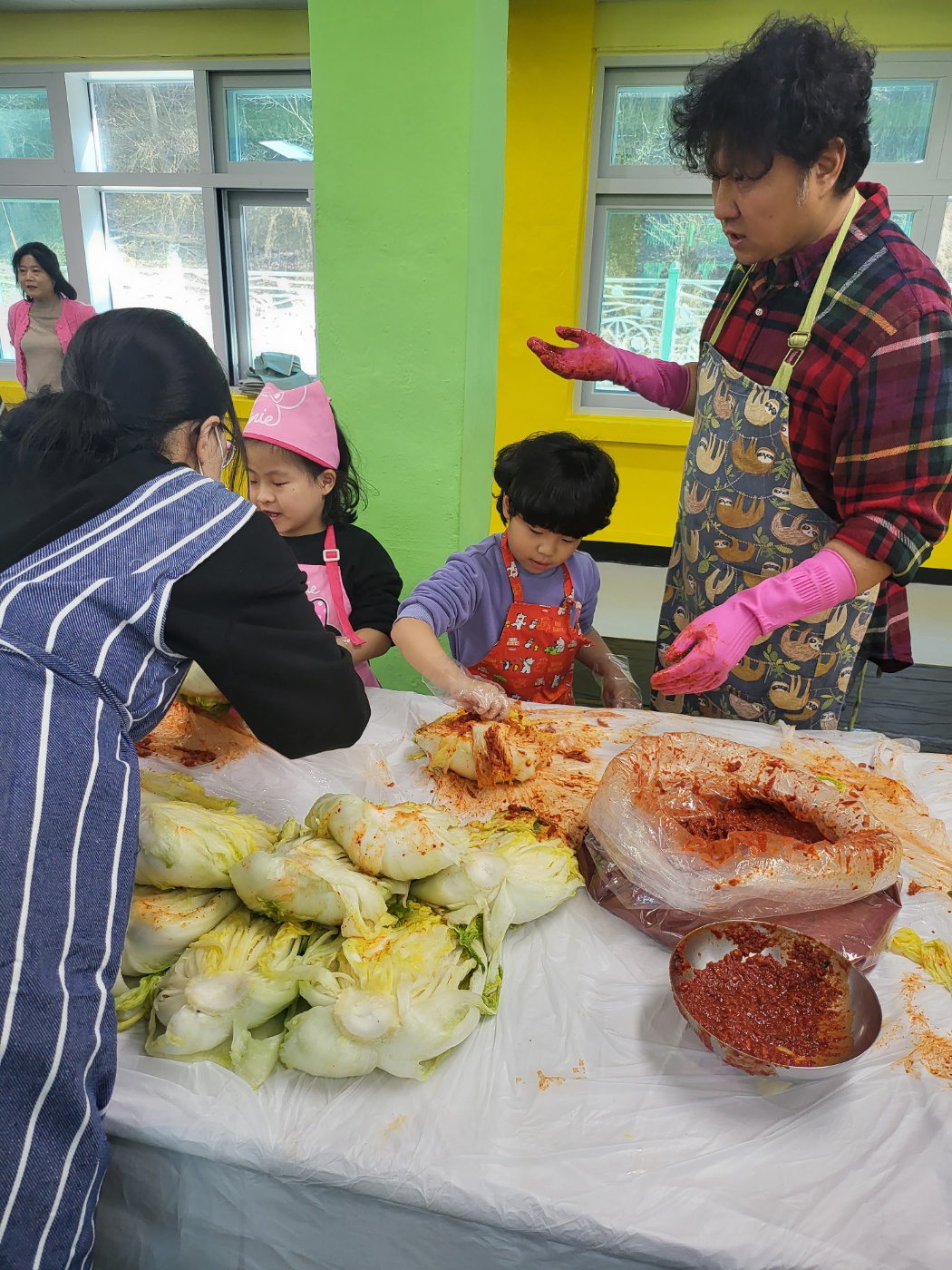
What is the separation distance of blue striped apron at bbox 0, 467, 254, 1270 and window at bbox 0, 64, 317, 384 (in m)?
5.65

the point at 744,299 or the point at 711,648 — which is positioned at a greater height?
the point at 744,299

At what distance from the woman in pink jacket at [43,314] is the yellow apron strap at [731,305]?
15.9 feet

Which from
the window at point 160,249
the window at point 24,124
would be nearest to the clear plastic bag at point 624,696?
the window at point 160,249

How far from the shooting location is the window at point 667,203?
509 centimetres

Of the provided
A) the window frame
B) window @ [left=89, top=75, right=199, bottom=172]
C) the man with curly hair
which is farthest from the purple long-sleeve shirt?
window @ [left=89, top=75, right=199, bottom=172]

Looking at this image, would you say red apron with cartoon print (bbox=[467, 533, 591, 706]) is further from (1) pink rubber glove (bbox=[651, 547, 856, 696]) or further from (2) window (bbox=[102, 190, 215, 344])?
(2) window (bbox=[102, 190, 215, 344])

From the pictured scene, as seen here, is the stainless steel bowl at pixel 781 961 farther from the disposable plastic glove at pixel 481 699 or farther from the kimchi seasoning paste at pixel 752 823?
the disposable plastic glove at pixel 481 699

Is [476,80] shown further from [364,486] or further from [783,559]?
[783,559]

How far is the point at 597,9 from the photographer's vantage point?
201 inches

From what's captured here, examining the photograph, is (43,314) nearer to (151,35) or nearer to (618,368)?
(151,35)

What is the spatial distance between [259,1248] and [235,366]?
6.65m

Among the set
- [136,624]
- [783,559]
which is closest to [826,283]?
[783,559]

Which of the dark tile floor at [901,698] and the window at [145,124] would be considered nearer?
the dark tile floor at [901,698]

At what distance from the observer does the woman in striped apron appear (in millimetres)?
847
